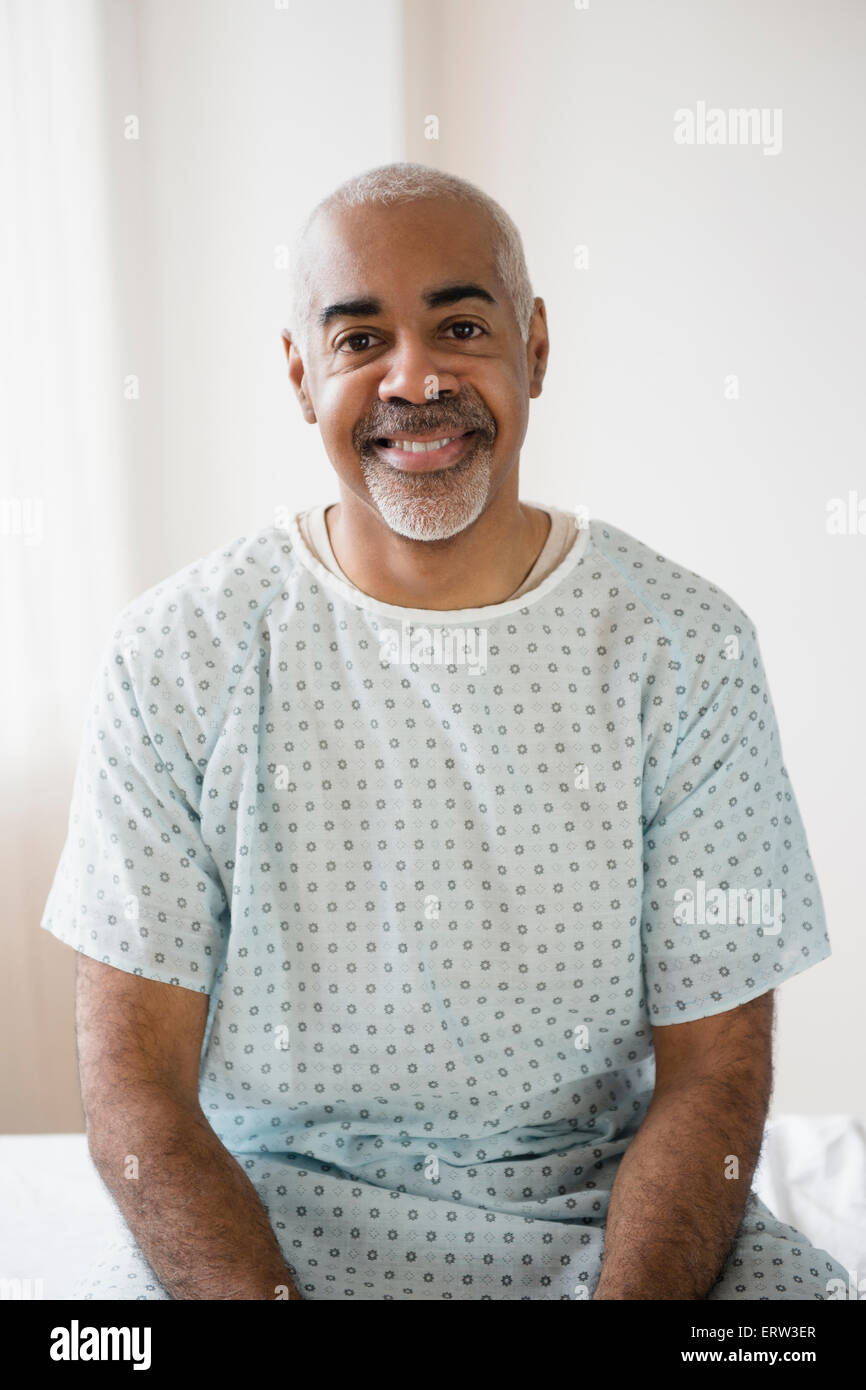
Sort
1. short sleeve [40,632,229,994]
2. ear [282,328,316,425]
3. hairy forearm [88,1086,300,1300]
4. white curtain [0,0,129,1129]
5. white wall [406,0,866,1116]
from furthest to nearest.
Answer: white wall [406,0,866,1116], white curtain [0,0,129,1129], ear [282,328,316,425], short sleeve [40,632,229,994], hairy forearm [88,1086,300,1300]

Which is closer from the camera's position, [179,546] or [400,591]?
[400,591]

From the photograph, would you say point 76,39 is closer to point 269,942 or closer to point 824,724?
point 269,942

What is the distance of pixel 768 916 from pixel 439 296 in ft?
2.26

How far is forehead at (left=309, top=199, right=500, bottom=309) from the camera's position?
128 centimetres

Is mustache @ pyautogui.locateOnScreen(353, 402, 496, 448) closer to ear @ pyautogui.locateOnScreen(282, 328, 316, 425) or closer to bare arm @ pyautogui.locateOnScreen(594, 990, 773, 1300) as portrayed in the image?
ear @ pyautogui.locateOnScreen(282, 328, 316, 425)

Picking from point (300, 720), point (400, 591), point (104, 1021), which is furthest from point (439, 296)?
point (104, 1021)

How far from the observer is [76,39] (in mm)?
2045

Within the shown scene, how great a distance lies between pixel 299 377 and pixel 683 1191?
0.90 m

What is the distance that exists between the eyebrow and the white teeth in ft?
0.41

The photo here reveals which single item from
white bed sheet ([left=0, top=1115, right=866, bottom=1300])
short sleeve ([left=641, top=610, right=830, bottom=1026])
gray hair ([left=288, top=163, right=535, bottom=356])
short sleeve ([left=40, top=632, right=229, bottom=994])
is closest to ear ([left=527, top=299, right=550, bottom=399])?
gray hair ([left=288, top=163, right=535, bottom=356])

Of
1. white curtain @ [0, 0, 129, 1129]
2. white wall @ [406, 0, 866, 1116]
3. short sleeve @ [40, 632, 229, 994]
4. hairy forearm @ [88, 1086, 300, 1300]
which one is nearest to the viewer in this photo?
hairy forearm @ [88, 1086, 300, 1300]

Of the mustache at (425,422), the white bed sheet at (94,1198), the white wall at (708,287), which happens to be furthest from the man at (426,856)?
the white wall at (708,287)

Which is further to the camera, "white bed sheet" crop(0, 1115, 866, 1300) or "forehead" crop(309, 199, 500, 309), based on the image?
"white bed sheet" crop(0, 1115, 866, 1300)

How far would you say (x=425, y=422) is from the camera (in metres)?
1.28
